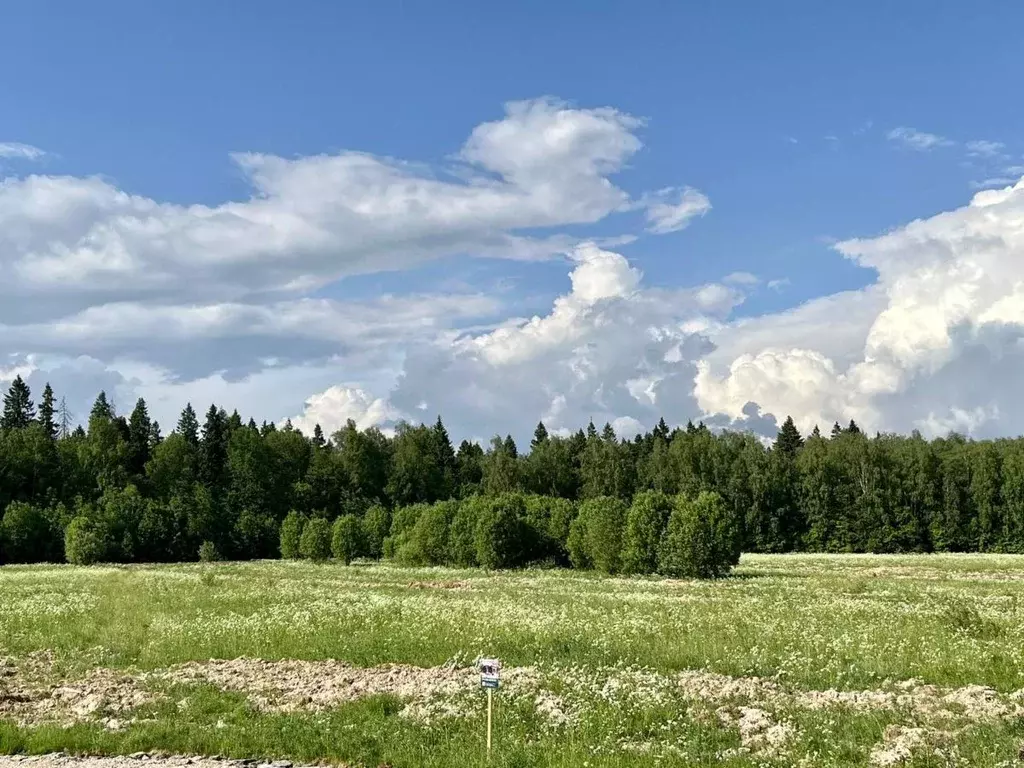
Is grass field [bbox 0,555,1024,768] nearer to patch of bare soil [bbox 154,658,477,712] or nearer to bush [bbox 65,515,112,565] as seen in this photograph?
patch of bare soil [bbox 154,658,477,712]

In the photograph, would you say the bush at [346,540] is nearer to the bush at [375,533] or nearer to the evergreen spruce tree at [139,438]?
the bush at [375,533]

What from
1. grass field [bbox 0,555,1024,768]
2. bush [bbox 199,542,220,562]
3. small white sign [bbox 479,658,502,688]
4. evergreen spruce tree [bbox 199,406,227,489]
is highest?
evergreen spruce tree [bbox 199,406,227,489]

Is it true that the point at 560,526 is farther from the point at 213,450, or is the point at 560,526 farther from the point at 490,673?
the point at 213,450

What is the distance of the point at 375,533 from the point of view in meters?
89.1

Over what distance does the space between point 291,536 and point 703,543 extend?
52344 mm

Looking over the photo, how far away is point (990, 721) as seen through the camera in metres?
14.9

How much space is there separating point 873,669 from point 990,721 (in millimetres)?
4684

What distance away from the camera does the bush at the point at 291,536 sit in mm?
93750

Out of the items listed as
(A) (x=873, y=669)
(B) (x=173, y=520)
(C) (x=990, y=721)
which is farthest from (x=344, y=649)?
(B) (x=173, y=520)

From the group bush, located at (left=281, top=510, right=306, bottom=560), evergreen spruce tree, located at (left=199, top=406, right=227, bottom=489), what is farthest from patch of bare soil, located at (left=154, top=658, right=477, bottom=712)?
evergreen spruce tree, located at (left=199, top=406, right=227, bottom=489)

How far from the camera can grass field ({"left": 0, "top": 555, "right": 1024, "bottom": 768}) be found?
1492 centimetres

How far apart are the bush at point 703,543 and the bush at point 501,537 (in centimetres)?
1713

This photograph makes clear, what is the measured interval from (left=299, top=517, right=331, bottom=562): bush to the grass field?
52.8 m

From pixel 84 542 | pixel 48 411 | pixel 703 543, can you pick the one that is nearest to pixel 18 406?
pixel 48 411
